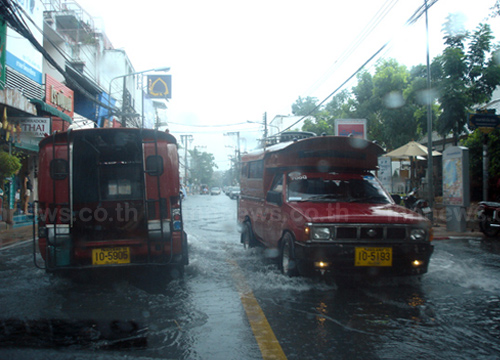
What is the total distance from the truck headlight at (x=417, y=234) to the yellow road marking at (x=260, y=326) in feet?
6.91

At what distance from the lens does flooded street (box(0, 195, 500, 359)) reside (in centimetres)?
335

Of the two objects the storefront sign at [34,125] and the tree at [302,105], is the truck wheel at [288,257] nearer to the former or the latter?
the storefront sign at [34,125]

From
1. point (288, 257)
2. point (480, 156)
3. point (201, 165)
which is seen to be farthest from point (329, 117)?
point (201, 165)

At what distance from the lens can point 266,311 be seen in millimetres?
4340

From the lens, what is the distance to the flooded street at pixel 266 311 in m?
3.35

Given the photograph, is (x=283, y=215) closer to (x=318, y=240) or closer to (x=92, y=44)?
(x=318, y=240)

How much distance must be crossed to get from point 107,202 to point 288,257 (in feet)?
8.21

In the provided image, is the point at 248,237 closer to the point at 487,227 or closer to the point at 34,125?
the point at 487,227

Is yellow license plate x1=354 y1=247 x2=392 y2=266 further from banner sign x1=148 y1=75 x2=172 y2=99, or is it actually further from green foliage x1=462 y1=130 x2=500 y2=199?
banner sign x1=148 y1=75 x2=172 y2=99

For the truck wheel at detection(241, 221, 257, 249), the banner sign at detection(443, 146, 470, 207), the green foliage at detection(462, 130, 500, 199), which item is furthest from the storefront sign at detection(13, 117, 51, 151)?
the green foliage at detection(462, 130, 500, 199)

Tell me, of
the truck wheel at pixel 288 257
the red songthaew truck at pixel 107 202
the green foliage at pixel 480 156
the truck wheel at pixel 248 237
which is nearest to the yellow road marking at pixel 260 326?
the truck wheel at pixel 288 257

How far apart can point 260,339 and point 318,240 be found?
1716 mm

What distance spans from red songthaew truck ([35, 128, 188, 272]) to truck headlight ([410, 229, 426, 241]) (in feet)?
9.61

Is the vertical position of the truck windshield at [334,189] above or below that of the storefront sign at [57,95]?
below
